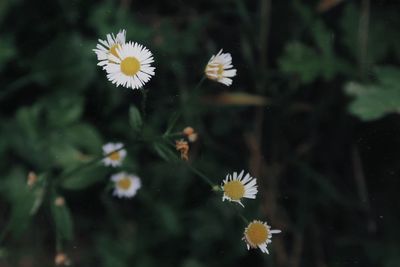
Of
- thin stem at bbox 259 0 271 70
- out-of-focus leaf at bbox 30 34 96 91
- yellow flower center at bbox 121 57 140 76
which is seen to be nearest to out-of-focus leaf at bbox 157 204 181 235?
out-of-focus leaf at bbox 30 34 96 91

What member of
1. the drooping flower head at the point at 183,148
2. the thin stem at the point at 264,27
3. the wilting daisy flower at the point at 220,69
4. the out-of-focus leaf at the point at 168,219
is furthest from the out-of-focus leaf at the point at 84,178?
the thin stem at the point at 264,27

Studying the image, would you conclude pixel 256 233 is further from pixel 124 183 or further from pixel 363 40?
pixel 363 40

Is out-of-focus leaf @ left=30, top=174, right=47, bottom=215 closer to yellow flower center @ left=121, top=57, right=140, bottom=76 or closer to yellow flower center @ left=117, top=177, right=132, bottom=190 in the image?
yellow flower center @ left=117, top=177, right=132, bottom=190

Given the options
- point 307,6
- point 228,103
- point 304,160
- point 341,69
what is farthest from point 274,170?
point 307,6

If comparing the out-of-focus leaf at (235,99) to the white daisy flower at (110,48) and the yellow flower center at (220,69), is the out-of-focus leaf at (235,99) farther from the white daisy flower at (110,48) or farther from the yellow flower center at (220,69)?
the white daisy flower at (110,48)

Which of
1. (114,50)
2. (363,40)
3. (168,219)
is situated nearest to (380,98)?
(363,40)

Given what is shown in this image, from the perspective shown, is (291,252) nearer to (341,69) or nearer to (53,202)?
(341,69)

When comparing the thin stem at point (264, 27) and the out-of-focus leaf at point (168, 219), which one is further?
the thin stem at point (264, 27)
